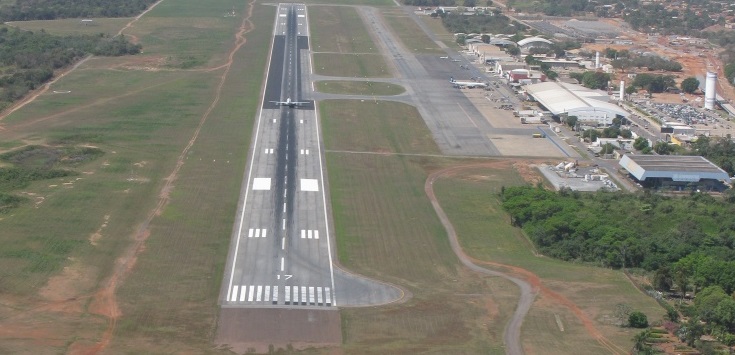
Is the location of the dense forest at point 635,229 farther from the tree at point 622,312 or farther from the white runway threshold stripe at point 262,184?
the white runway threshold stripe at point 262,184

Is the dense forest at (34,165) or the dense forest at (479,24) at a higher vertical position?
the dense forest at (34,165)

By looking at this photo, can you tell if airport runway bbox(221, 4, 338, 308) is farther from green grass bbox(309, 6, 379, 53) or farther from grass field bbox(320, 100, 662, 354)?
green grass bbox(309, 6, 379, 53)

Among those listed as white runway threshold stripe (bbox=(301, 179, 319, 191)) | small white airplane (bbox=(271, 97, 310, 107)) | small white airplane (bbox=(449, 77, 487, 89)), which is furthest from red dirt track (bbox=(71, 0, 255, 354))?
small white airplane (bbox=(449, 77, 487, 89))

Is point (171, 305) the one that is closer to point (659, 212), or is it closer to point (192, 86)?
point (659, 212)

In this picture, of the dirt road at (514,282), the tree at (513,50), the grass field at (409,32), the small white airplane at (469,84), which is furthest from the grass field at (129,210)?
the tree at (513,50)

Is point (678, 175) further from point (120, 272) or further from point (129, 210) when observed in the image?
point (120, 272)

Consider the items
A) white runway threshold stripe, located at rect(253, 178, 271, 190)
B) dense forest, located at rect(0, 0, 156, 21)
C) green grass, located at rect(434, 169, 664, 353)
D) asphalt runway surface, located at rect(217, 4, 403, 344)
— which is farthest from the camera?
dense forest, located at rect(0, 0, 156, 21)

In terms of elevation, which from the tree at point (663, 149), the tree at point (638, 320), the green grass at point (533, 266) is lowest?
the tree at point (663, 149)
